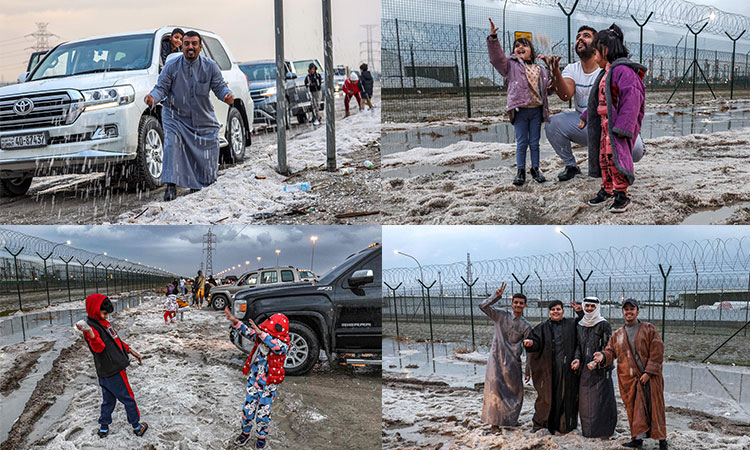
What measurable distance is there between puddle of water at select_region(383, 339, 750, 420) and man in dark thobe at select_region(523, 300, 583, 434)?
1.83 ft

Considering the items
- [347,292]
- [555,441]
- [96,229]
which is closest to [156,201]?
[96,229]

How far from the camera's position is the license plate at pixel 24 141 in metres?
5.12

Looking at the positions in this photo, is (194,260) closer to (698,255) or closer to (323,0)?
(323,0)

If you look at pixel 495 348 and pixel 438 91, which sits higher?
pixel 438 91

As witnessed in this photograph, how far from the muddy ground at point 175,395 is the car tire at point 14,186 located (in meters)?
1.74

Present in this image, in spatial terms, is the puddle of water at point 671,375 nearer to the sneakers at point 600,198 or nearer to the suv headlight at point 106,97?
the sneakers at point 600,198

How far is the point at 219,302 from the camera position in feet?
16.7

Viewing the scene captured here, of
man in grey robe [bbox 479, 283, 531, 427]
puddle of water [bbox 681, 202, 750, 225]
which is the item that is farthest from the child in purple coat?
man in grey robe [bbox 479, 283, 531, 427]

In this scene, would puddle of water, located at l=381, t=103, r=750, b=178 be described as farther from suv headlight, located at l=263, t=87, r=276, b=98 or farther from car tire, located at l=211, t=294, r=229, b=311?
car tire, located at l=211, t=294, r=229, b=311

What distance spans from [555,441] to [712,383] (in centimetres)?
167

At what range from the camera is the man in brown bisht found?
486cm

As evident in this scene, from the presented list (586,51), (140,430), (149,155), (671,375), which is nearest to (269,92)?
(149,155)

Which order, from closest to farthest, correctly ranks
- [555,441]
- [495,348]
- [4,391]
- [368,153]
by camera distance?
[4,391] < [555,441] < [495,348] < [368,153]

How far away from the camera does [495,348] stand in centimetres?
558
